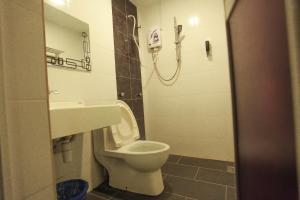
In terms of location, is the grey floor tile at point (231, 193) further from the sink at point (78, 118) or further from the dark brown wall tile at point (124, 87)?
the dark brown wall tile at point (124, 87)

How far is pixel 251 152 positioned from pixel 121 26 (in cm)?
194

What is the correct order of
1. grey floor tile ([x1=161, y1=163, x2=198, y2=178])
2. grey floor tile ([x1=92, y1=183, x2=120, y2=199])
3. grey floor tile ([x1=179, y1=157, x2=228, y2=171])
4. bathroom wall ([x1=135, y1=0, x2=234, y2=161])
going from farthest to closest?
1. bathroom wall ([x1=135, y1=0, x2=234, y2=161])
2. grey floor tile ([x1=179, y1=157, x2=228, y2=171])
3. grey floor tile ([x1=161, y1=163, x2=198, y2=178])
4. grey floor tile ([x1=92, y1=183, x2=120, y2=199])

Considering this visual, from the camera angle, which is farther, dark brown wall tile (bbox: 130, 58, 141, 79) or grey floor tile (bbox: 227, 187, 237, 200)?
dark brown wall tile (bbox: 130, 58, 141, 79)

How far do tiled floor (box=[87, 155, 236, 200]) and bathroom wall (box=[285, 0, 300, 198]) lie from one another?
126cm

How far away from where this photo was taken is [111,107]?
46.0 inches

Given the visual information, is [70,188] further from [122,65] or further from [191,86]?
[191,86]

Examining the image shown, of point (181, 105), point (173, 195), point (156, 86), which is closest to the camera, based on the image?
point (173, 195)

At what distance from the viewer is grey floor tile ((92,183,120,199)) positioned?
147 centimetres

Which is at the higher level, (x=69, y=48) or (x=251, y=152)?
(x=69, y=48)

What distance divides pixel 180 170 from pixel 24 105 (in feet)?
5.77

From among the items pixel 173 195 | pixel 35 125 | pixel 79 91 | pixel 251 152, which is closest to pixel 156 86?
pixel 79 91

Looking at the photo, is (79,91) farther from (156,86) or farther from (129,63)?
(156,86)

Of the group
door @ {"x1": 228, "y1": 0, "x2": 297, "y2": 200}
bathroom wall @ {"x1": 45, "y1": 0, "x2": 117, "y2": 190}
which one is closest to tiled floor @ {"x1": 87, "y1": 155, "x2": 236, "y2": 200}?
bathroom wall @ {"x1": 45, "y1": 0, "x2": 117, "y2": 190}

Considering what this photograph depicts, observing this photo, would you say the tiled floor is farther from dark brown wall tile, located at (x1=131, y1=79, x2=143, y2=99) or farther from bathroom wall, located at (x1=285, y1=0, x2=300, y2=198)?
bathroom wall, located at (x1=285, y1=0, x2=300, y2=198)
